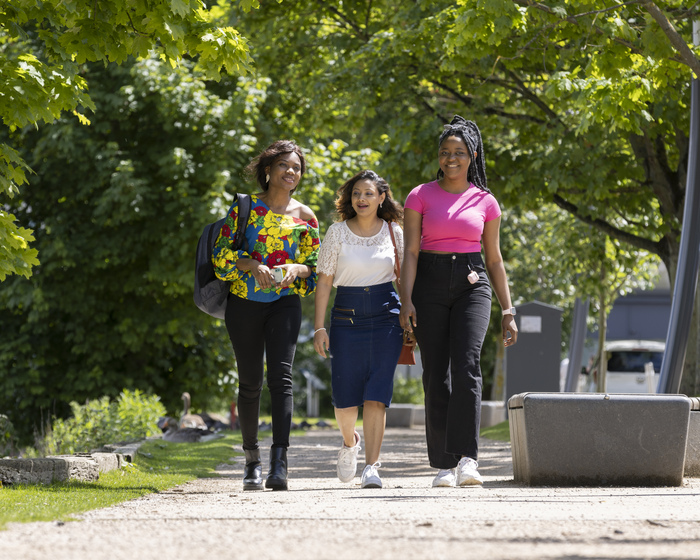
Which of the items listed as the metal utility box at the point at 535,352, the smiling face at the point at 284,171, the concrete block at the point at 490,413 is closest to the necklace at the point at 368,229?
the smiling face at the point at 284,171

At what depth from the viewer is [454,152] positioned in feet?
21.0

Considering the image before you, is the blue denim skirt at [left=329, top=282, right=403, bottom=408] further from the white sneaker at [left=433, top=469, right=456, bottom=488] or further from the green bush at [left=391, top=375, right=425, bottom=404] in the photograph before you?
the green bush at [left=391, top=375, right=425, bottom=404]

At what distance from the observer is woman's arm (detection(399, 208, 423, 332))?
20.5ft

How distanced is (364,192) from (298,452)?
6838 millimetres

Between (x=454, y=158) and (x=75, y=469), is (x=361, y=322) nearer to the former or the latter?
(x=454, y=158)

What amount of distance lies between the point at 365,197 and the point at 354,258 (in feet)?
1.37

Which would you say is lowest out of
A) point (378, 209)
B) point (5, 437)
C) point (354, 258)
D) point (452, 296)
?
point (5, 437)

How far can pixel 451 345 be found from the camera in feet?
20.5

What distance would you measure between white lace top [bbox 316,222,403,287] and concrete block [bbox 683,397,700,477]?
7.57ft

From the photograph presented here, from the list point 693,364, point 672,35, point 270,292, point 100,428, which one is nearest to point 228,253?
point 270,292

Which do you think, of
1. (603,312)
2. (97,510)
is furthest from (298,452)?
(603,312)

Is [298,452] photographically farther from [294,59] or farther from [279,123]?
[279,123]

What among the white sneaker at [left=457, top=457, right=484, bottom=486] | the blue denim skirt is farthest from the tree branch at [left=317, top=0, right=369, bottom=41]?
the white sneaker at [left=457, top=457, right=484, bottom=486]

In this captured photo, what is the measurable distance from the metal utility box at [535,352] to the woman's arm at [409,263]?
40.6 feet
